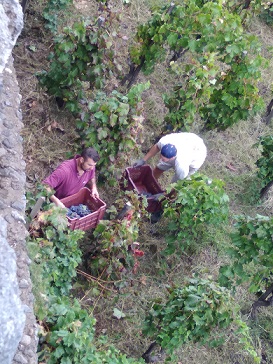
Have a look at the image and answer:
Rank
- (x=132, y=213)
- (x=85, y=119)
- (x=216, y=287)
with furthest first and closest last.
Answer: (x=85, y=119)
(x=132, y=213)
(x=216, y=287)

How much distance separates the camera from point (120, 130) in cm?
479

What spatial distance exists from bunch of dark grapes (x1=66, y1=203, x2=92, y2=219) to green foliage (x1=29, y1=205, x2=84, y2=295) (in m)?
0.50

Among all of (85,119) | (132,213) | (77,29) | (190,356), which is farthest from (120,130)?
(190,356)

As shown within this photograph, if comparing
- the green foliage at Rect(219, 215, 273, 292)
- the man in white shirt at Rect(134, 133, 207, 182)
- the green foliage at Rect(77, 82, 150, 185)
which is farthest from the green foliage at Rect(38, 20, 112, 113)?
the green foliage at Rect(219, 215, 273, 292)

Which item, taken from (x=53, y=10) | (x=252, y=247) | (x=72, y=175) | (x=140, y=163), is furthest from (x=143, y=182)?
(x=53, y=10)

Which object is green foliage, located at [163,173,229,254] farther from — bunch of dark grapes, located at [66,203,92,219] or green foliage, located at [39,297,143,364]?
green foliage, located at [39,297,143,364]

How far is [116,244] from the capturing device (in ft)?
14.4

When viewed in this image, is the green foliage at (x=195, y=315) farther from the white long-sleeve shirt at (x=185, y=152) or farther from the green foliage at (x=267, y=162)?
the green foliage at (x=267, y=162)

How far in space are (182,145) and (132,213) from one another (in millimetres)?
1113

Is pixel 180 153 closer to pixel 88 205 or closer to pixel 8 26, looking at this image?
pixel 88 205

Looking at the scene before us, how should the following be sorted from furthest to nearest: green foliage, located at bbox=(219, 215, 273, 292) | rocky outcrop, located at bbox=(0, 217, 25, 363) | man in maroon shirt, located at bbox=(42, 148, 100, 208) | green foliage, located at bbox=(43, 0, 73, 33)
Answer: green foliage, located at bbox=(43, 0, 73, 33) < green foliage, located at bbox=(219, 215, 273, 292) < man in maroon shirt, located at bbox=(42, 148, 100, 208) < rocky outcrop, located at bbox=(0, 217, 25, 363)

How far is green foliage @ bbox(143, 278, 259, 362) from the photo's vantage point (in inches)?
153

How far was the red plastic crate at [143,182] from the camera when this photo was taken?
17.7 ft

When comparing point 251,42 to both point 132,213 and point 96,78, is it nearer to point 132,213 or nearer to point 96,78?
point 96,78
